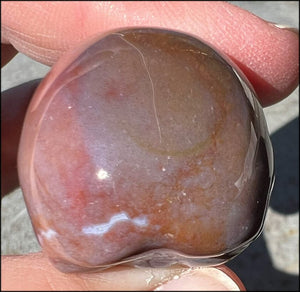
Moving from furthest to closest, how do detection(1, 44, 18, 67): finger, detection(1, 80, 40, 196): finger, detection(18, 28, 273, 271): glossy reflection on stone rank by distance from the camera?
detection(1, 44, 18, 67): finger
detection(1, 80, 40, 196): finger
detection(18, 28, 273, 271): glossy reflection on stone

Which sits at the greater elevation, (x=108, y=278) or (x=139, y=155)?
(x=139, y=155)

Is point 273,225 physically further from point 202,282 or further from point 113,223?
point 113,223

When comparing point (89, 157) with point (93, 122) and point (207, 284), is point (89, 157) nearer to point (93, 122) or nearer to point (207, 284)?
point (93, 122)

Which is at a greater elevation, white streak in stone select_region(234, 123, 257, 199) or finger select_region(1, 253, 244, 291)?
white streak in stone select_region(234, 123, 257, 199)

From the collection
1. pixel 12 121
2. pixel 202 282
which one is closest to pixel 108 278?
pixel 202 282

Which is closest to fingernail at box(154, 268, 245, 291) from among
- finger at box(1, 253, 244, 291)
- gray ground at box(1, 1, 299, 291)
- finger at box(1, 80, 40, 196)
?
finger at box(1, 253, 244, 291)

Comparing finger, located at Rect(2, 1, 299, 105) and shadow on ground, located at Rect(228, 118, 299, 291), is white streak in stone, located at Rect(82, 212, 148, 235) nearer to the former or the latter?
finger, located at Rect(2, 1, 299, 105)

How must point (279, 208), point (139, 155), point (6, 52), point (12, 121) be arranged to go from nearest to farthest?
point (139, 155), point (12, 121), point (6, 52), point (279, 208)
